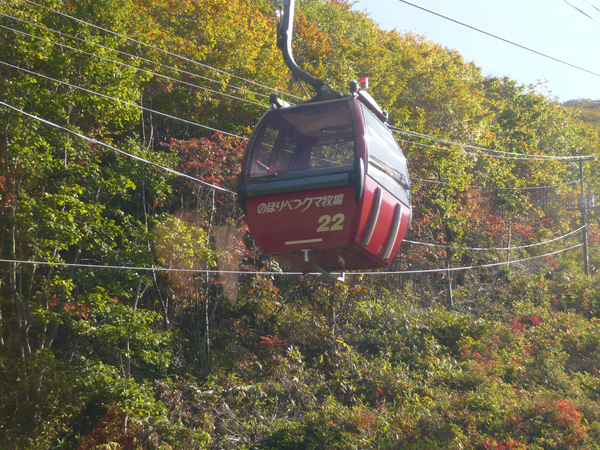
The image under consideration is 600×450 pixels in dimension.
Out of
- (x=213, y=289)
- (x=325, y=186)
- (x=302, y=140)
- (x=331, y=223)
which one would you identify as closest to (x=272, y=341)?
(x=213, y=289)

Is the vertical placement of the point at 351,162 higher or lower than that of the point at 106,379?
higher

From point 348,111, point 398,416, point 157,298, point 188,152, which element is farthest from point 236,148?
point 348,111

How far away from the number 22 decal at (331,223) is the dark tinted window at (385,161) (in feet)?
2.16

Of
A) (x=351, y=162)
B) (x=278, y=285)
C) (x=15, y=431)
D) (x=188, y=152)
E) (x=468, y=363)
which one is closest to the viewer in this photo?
(x=351, y=162)

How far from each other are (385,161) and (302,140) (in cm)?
118

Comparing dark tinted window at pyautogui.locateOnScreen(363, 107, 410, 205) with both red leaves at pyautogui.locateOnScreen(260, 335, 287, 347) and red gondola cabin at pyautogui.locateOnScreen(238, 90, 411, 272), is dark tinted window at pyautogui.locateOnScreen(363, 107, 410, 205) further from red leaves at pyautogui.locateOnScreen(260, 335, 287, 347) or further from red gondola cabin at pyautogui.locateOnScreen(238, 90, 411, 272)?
red leaves at pyautogui.locateOnScreen(260, 335, 287, 347)

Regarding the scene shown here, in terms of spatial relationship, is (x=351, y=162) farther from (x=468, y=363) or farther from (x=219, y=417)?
(x=468, y=363)

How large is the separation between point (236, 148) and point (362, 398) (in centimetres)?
853

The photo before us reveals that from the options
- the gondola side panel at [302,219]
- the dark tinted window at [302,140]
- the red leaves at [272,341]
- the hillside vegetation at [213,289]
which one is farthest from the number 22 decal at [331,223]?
the red leaves at [272,341]

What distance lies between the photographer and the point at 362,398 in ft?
56.2

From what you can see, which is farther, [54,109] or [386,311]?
[386,311]

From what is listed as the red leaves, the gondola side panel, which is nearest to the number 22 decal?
the gondola side panel

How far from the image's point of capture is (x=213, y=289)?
1902 cm

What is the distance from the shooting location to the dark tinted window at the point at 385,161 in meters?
7.07
